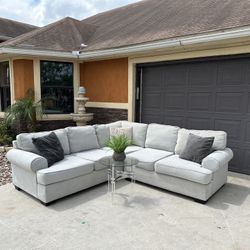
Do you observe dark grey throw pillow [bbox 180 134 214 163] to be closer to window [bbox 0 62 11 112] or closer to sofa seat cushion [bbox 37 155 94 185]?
sofa seat cushion [bbox 37 155 94 185]

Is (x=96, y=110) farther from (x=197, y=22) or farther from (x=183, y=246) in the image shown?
(x=183, y=246)

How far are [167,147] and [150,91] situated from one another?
1877 mm

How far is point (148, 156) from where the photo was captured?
13.7 ft

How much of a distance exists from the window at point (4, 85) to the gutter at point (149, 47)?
4.69 ft

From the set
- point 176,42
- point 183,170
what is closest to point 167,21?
point 176,42

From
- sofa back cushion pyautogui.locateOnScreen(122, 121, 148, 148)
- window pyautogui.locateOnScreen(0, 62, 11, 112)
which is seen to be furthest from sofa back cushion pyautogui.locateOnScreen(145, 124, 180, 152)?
window pyautogui.locateOnScreen(0, 62, 11, 112)

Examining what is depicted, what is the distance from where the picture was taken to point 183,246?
2.46 metres

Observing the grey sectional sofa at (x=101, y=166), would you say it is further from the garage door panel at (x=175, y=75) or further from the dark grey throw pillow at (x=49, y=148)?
the garage door panel at (x=175, y=75)

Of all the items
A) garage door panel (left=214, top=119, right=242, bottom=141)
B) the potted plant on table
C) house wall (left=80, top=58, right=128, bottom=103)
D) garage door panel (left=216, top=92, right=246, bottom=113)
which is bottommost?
the potted plant on table

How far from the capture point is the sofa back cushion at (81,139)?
4449mm

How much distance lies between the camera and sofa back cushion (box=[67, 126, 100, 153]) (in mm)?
4449

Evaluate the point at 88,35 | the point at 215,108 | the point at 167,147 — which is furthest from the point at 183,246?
the point at 88,35

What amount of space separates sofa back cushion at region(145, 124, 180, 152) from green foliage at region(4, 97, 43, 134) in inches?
124

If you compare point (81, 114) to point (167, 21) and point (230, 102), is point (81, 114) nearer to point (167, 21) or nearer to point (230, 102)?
point (167, 21)
